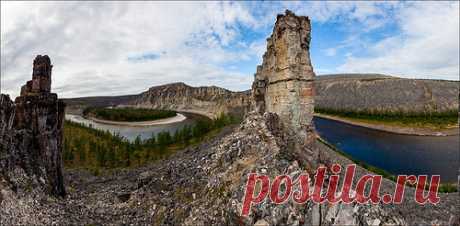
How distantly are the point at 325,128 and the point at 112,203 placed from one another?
94.6 m

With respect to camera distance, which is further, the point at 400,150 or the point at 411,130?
the point at 411,130

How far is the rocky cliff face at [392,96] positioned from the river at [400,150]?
1252 inches

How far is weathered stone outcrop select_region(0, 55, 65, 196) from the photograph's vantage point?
17375mm

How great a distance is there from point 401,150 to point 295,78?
181ft

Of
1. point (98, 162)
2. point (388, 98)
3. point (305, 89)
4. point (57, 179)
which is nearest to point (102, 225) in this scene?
point (57, 179)

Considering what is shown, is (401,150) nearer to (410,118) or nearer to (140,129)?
(410,118)

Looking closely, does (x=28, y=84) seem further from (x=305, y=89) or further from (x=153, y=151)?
(x=153, y=151)

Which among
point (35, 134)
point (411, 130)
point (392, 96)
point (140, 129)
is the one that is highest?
point (392, 96)

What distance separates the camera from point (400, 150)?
69.3 meters

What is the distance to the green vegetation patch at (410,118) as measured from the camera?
3938 inches

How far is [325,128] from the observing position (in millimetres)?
Answer: 106250

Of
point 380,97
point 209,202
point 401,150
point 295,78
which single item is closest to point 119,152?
point 295,78

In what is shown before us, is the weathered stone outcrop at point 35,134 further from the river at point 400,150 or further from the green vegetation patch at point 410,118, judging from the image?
the green vegetation patch at point 410,118

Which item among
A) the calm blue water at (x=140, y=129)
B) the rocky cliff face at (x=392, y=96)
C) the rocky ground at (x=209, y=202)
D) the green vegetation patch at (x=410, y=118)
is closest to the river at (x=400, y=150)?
the green vegetation patch at (x=410, y=118)
